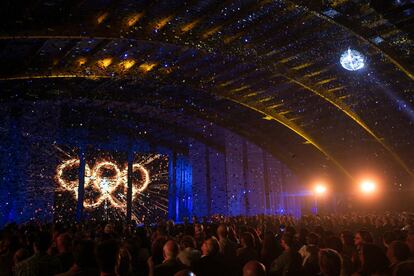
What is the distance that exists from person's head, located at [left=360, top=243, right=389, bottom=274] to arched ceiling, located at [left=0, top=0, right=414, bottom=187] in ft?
28.0

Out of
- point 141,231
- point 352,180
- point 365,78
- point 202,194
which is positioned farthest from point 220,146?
point 141,231

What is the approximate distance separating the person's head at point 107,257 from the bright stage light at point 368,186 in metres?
24.1

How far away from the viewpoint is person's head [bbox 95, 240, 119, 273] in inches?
141

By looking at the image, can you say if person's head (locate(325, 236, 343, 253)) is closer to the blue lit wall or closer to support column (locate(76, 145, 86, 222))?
the blue lit wall

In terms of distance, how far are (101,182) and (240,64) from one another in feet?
45.3

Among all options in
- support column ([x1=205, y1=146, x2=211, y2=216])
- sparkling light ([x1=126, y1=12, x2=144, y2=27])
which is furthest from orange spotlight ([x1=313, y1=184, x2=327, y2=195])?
sparkling light ([x1=126, y1=12, x2=144, y2=27])

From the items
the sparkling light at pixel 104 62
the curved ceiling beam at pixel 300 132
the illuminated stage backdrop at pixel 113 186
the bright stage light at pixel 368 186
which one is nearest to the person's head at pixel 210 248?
the sparkling light at pixel 104 62

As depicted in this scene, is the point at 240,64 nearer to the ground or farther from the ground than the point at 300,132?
farther from the ground

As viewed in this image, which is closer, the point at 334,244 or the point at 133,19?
the point at 334,244

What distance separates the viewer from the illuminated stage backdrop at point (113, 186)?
23.9m

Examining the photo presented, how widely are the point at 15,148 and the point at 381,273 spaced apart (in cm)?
1991

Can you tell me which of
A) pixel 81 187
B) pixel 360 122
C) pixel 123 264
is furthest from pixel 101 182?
pixel 123 264

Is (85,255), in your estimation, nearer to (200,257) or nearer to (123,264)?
(123,264)

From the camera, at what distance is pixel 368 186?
24812 millimetres
